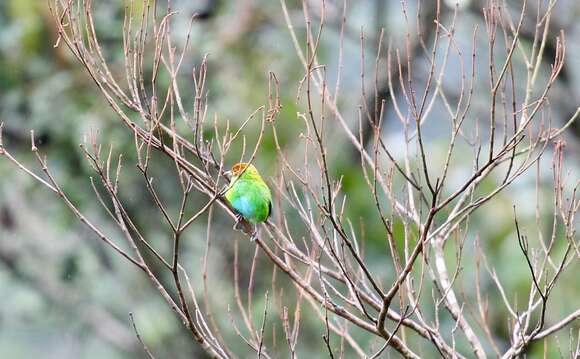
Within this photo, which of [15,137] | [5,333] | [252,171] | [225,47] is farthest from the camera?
[5,333]

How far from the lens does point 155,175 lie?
30.0ft

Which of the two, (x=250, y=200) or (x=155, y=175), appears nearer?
(x=250, y=200)

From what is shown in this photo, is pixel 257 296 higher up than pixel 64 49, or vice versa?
pixel 64 49

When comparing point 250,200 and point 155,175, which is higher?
point 250,200

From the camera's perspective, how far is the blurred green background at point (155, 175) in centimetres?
884

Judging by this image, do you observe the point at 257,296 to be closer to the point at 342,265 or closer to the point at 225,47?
the point at 225,47

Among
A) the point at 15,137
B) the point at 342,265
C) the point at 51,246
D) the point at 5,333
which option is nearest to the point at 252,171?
the point at 342,265

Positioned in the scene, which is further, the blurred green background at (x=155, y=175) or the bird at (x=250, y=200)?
the blurred green background at (x=155, y=175)

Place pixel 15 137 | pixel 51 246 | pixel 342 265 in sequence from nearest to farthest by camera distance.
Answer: pixel 342 265 < pixel 15 137 < pixel 51 246

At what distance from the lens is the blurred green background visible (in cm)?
884

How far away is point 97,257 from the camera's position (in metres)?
10.9

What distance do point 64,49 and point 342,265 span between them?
594cm

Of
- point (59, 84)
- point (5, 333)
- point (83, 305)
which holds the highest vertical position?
point (59, 84)

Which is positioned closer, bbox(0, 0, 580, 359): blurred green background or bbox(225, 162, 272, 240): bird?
bbox(225, 162, 272, 240): bird
